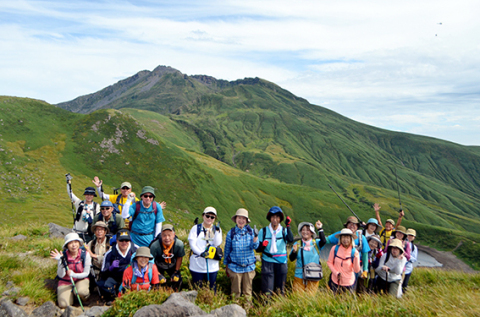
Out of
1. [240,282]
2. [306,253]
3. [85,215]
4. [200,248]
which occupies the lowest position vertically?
[240,282]

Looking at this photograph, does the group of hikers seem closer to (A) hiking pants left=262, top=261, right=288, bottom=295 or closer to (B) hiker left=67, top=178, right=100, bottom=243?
(A) hiking pants left=262, top=261, right=288, bottom=295

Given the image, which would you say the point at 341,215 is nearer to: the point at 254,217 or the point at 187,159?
the point at 254,217

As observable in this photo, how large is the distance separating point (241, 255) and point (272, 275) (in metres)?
1.22

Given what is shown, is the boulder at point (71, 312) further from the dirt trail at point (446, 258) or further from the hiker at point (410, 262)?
the dirt trail at point (446, 258)

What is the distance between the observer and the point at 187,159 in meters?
103

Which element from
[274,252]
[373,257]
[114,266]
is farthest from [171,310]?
[373,257]

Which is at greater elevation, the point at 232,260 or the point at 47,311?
the point at 232,260

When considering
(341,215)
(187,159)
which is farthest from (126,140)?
(341,215)

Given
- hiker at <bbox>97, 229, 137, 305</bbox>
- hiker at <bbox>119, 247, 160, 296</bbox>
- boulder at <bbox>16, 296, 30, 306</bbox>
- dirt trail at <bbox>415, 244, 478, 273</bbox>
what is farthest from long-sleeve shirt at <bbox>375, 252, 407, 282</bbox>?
dirt trail at <bbox>415, 244, 478, 273</bbox>

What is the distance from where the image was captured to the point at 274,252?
7949 mm

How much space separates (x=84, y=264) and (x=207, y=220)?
375 cm

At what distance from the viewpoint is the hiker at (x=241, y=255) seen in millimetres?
7848

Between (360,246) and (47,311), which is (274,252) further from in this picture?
(47,311)

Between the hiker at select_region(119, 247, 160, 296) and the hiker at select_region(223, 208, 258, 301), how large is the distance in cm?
221
